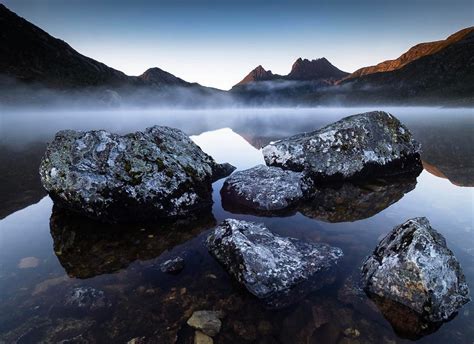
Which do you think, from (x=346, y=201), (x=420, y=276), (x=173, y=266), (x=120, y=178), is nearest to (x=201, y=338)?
(x=173, y=266)

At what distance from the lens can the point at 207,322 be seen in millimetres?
5535

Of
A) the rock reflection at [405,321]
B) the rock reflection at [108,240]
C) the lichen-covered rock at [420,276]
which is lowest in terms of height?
the rock reflection at [405,321]

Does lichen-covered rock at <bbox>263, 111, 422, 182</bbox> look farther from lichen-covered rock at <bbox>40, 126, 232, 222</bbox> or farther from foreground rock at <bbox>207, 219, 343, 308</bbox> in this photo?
foreground rock at <bbox>207, 219, 343, 308</bbox>

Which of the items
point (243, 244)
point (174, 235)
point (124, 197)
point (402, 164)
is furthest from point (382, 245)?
point (402, 164)

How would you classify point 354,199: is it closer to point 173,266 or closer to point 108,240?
point 173,266

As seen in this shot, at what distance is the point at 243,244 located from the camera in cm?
689

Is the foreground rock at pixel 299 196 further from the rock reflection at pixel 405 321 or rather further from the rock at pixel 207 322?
the rock at pixel 207 322

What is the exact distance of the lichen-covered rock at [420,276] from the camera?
5516 millimetres

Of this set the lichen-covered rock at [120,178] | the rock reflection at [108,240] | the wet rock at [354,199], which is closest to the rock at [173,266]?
the rock reflection at [108,240]

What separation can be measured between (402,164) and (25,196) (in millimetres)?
17634

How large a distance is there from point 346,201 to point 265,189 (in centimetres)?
323

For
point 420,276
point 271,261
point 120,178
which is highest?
point 120,178

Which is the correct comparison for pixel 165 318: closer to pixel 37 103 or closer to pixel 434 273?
pixel 434 273

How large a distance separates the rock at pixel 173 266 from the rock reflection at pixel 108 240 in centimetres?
74
